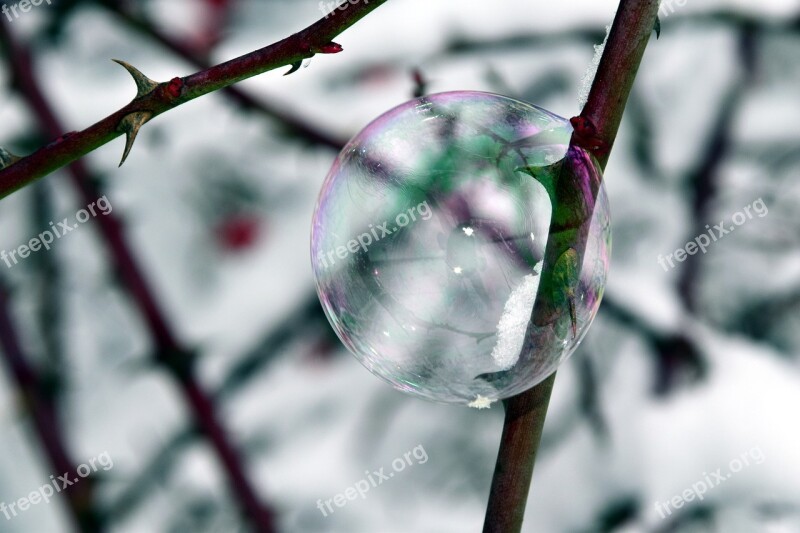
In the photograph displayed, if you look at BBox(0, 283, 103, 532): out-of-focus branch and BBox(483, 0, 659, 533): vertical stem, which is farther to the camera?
BBox(0, 283, 103, 532): out-of-focus branch

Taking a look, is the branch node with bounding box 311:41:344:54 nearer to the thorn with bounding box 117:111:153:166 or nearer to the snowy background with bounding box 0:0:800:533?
the thorn with bounding box 117:111:153:166

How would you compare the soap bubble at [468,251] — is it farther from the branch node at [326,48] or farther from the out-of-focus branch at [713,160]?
the out-of-focus branch at [713,160]

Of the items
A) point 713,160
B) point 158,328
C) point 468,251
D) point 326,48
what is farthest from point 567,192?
point 713,160

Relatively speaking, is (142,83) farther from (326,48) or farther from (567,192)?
(567,192)

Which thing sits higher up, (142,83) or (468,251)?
→ (142,83)

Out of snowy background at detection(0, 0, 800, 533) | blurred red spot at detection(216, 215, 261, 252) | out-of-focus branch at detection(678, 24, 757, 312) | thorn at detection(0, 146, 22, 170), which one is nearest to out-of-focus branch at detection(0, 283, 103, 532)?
snowy background at detection(0, 0, 800, 533)

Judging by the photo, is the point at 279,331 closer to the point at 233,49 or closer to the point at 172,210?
the point at 172,210
